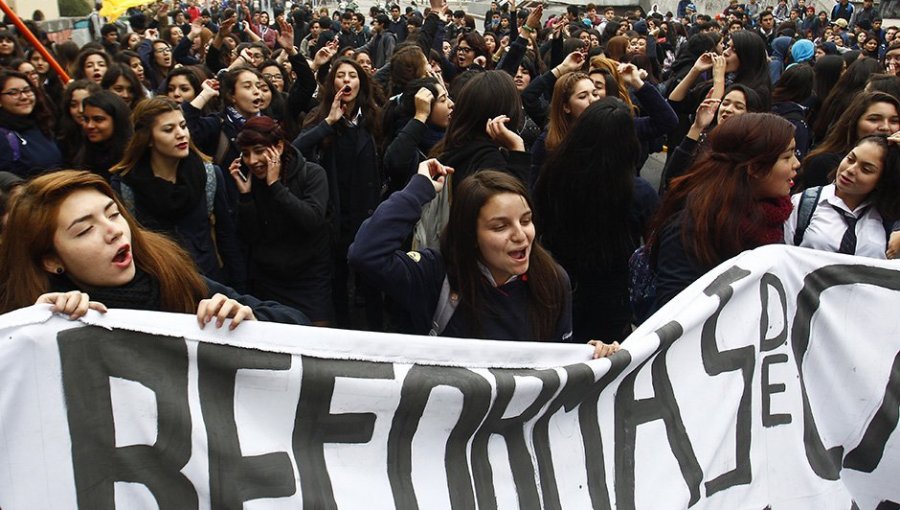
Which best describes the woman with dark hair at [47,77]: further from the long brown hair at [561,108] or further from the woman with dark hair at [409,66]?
the long brown hair at [561,108]

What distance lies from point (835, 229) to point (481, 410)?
75.0 inches

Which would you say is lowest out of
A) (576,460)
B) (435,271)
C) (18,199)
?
(576,460)

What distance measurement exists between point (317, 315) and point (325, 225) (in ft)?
1.46

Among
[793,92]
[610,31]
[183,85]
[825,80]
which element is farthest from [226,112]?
[610,31]

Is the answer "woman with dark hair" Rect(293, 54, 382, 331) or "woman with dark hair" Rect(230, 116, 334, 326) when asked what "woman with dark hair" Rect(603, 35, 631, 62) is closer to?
"woman with dark hair" Rect(293, 54, 382, 331)

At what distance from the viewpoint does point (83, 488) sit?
74.5 inches

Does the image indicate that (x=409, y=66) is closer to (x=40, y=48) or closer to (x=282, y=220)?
(x=282, y=220)

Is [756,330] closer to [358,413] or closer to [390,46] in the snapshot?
[358,413]

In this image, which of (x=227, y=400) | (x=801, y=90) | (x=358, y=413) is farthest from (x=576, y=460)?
(x=801, y=90)

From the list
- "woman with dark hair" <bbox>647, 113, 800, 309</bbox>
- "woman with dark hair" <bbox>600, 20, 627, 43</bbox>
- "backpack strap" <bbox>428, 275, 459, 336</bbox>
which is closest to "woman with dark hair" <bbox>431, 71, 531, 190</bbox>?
"woman with dark hair" <bbox>647, 113, 800, 309</bbox>

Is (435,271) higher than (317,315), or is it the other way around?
(435,271)

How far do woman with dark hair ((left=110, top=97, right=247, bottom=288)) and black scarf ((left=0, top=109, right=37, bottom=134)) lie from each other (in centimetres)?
129

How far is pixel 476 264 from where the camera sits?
2.71 meters

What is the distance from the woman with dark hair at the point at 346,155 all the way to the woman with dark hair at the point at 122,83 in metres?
1.26
